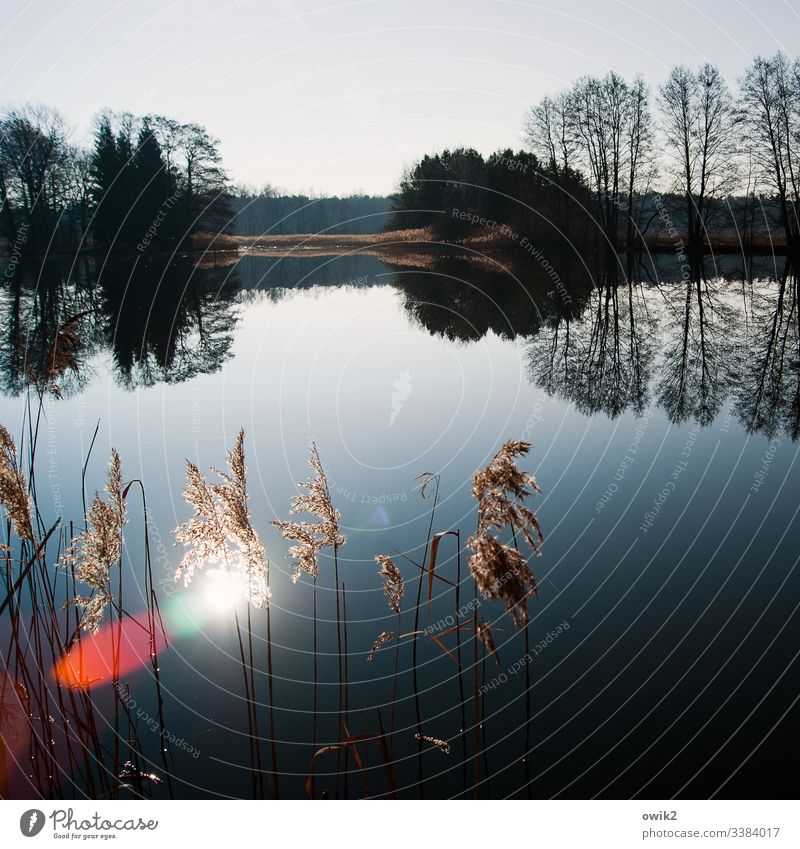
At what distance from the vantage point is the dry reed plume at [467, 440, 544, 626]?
9.48ft

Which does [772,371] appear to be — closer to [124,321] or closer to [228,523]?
[228,523]

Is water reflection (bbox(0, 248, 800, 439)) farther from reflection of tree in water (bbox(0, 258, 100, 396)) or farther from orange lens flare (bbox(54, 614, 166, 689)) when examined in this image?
orange lens flare (bbox(54, 614, 166, 689))

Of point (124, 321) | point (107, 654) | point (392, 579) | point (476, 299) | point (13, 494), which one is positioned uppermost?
point (476, 299)

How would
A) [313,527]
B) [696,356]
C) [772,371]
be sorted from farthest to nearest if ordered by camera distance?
1. [696,356]
2. [772,371]
3. [313,527]

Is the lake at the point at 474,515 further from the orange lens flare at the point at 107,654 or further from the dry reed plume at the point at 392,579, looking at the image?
Answer: the dry reed plume at the point at 392,579

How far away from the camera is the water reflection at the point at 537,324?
12.0 m

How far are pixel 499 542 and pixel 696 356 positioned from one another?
12264 mm

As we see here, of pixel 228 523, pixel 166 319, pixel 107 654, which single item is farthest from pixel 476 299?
pixel 228 523

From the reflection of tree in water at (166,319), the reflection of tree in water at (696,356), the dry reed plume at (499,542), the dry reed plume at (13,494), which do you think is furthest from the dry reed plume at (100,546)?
the reflection of tree in water at (166,319)

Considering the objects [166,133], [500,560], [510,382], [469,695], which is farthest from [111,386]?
[166,133]

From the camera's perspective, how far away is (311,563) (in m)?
3.95

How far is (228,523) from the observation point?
3.56 meters

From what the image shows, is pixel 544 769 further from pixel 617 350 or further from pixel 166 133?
pixel 166 133

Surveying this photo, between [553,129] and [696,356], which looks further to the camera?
[553,129]
